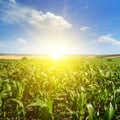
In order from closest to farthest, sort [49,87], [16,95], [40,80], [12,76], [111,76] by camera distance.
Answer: [16,95]
[49,87]
[40,80]
[111,76]
[12,76]

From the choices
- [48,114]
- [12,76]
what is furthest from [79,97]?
[12,76]

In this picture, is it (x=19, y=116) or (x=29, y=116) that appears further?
(x=29, y=116)

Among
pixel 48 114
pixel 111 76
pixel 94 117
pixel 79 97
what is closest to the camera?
pixel 94 117

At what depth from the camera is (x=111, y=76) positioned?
7352mm

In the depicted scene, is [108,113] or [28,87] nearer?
[108,113]

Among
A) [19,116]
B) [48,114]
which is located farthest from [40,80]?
[48,114]

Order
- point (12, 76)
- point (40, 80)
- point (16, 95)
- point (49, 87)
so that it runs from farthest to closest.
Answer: point (12, 76) → point (40, 80) → point (49, 87) → point (16, 95)

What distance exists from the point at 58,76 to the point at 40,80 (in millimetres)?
771

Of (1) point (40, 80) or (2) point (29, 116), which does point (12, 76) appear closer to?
(1) point (40, 80)

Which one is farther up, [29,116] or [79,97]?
[79,97]

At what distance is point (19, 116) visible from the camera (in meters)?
4.32

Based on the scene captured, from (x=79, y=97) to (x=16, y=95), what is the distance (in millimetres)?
1309

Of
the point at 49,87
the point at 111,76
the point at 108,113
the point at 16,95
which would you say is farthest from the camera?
the point at 111,76

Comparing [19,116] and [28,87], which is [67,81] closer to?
[28,87]
